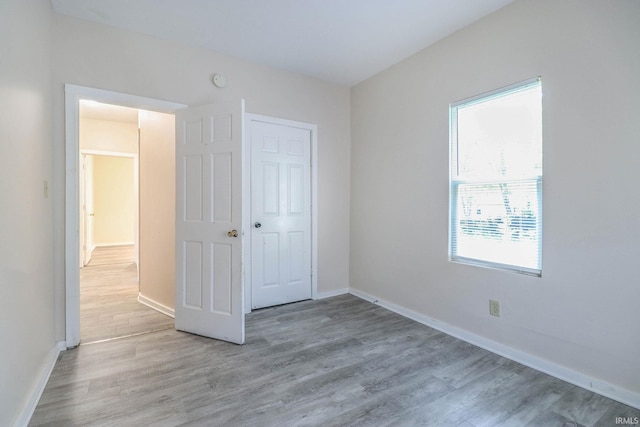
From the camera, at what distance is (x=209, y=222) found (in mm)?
2711

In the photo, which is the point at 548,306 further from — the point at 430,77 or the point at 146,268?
the point at 146,268

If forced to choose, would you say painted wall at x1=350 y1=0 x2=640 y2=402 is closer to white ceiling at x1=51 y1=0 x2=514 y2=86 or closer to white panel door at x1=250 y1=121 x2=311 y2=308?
white ceiling at x1=51 y1=0 x2=514 y2=86

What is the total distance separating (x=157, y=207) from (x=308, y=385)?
2.54m

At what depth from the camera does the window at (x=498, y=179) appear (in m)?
2.23

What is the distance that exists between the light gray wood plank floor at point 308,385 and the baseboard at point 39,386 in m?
0.04

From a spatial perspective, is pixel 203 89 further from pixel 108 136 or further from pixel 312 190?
pixel 108 136

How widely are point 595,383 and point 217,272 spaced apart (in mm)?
2868

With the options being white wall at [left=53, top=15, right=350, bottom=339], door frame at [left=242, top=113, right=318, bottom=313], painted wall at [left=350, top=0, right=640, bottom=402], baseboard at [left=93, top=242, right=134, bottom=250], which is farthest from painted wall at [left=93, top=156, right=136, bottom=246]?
painted wall at [left=350, top=0, right=640, bottom=402]

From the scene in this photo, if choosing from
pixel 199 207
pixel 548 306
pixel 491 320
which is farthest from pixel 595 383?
pixel 199 207

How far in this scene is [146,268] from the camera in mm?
3564

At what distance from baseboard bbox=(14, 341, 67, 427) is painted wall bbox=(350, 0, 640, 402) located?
3.02 m

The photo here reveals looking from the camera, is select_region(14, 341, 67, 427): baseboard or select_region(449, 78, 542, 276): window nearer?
select_region(14, 341, 67, 427): baseboard

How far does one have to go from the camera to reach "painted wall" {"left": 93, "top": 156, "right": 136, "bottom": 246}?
7984 millimetres

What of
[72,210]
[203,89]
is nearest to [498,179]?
[203,89]
